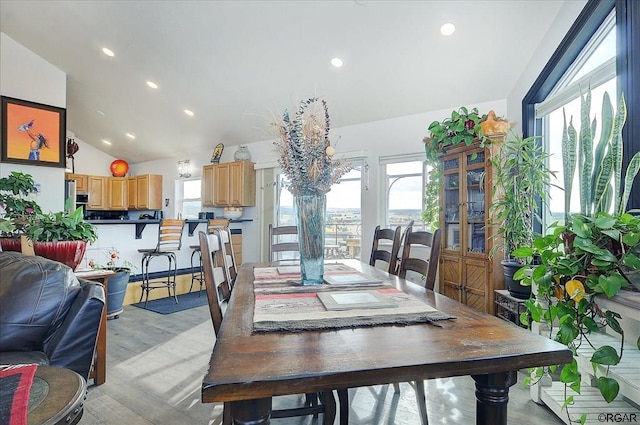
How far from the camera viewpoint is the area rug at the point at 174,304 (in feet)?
13.6

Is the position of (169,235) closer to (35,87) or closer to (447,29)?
(35,87)

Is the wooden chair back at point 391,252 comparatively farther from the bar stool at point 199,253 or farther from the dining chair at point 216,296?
the bar stool at point 199,253

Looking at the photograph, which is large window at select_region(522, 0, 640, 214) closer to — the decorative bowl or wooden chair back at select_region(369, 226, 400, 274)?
wooden chair back at select_region(369, 226, 400, 274)

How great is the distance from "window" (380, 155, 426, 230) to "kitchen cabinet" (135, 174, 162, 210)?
546cm

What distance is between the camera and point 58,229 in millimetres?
2055

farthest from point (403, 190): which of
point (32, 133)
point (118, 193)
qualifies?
point (118, 193)

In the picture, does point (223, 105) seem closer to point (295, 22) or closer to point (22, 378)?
point (295, 22)

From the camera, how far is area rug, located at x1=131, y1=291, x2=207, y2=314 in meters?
4.14

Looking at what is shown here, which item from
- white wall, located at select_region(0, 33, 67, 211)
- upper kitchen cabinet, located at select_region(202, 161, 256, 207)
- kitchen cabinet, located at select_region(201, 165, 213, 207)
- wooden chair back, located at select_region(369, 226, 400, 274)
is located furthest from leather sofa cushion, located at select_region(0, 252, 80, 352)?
kitchen cabinet, located at select_region(201, 165, 213, 207)

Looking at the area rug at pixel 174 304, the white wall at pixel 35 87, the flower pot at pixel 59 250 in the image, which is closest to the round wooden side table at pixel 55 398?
the flower pot at pixel 59 250

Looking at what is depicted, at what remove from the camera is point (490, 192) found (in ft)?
10.5

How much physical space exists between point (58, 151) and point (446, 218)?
531 cm

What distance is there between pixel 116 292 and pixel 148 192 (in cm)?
452

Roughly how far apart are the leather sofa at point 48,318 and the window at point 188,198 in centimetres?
560
